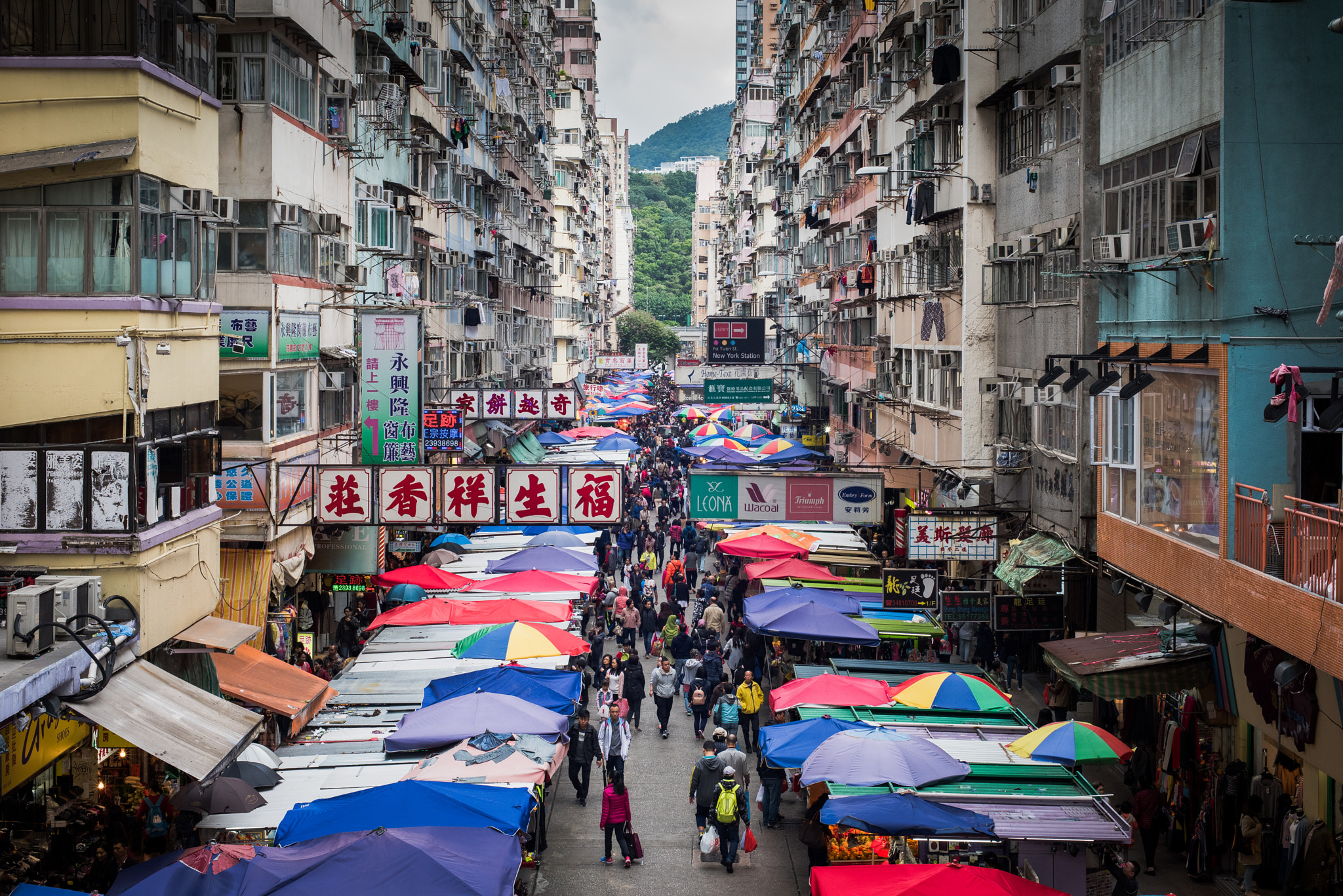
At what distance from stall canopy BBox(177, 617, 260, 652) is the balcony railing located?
1056 centimetres

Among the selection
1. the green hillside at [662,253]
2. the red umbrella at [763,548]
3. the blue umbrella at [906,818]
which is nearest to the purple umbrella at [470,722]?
the blue umbrella at [906,818]

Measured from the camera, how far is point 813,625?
1900 centimetres

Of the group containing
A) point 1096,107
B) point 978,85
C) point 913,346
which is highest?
point 978,85

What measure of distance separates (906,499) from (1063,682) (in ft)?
41.9

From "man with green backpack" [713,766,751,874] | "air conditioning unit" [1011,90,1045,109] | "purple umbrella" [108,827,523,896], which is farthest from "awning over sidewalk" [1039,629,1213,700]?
"air conditioning unit" [1011,90,1045,109]

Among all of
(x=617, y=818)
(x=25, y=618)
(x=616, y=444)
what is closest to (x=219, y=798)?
(x=25, y=618)

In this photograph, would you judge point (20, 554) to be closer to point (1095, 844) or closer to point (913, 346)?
point (1095, 844)

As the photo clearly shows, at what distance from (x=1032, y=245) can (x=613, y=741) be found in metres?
11.0

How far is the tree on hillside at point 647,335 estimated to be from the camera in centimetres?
12475

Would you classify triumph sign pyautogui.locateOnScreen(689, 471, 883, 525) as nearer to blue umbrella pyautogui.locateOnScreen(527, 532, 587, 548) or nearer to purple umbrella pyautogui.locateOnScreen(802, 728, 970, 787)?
blue umbrella pyautogui.locateOnScreen(527, 532, 587, 548)

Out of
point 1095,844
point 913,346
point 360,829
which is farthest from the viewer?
point 913,346

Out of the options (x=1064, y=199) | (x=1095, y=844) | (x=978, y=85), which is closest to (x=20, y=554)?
(x=1095, y=844)

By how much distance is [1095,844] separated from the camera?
11781 millimetres

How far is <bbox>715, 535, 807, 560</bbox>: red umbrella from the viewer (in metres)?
25.1
